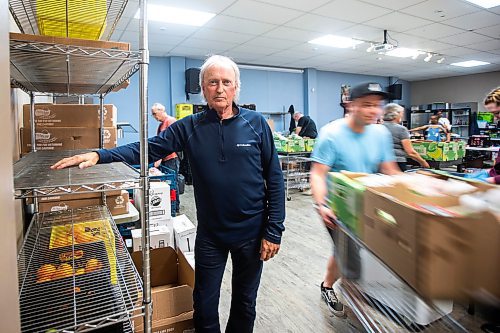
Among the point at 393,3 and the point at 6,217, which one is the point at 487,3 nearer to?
the point at 393,3

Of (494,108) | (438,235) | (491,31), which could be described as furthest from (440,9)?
(438,235)

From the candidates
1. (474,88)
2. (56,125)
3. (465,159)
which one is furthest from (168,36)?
(474,88)

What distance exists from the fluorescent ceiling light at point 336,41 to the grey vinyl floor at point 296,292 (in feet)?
12.9

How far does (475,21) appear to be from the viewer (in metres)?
5.41

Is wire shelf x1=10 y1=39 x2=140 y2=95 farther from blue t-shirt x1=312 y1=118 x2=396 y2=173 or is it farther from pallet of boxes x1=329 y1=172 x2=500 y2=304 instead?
blue t-shirt x1=312 y1=118 x2=396 y2=173

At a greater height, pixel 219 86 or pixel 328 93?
pixel 328 93

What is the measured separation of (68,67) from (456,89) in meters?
13.1

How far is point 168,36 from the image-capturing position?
237 inches

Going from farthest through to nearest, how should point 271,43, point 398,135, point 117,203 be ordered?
point 271,43 < point 398,135 < point 117,203

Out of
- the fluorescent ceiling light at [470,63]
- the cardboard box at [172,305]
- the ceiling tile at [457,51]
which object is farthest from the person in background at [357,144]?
the fluorescent ceiling light at [470,63]

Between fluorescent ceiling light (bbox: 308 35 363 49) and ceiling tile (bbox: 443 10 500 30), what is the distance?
166 centimetres

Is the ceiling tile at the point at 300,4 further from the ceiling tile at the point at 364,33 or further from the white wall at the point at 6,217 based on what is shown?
the white wall at the point at 6,217

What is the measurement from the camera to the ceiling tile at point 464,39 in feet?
20.5

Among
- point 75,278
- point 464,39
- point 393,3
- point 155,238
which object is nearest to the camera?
point 75,278
